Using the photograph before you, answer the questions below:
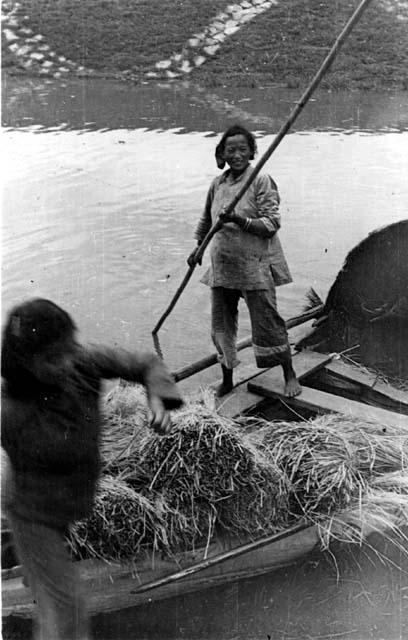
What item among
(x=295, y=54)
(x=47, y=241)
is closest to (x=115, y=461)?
(x=47, y=241)

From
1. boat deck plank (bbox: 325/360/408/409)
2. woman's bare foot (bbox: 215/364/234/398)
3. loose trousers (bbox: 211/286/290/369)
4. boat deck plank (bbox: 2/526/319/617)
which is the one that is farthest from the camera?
boat deck plank (bbox: 325/360/408/409)

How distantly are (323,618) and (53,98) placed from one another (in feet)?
45.4

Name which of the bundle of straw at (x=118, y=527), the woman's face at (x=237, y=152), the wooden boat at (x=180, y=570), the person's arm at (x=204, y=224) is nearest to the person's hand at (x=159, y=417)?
the bundle of straw at (x=118, y=527)

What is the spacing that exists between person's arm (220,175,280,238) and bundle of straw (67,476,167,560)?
63.2 inches

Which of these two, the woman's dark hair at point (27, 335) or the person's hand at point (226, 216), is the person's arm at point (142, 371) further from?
the person's hand at point (226, 216)

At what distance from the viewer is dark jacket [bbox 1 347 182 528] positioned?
2387 millimetres

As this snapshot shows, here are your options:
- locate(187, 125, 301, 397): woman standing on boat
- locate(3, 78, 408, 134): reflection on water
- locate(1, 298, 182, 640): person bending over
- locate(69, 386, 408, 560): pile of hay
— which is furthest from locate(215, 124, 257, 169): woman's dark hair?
locate(3, 78, 408, 134): reflection on water

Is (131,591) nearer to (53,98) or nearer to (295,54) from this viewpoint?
(53,98)

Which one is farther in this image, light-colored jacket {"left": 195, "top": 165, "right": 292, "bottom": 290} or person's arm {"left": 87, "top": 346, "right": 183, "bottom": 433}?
light-colored jacket {"left": 195, "top": 165, "right": 292, "bottom": 290}

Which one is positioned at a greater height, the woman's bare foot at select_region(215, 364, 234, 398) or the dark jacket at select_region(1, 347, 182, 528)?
the dark jacket at select_region(1, 347, 182, 528)

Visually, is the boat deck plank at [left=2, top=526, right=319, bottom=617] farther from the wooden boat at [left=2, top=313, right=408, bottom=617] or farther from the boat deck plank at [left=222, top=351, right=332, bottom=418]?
the boat deck plank at [left=222, top=351, right=332, bottom=418]

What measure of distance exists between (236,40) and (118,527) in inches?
640

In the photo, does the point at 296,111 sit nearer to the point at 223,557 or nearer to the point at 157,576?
the point at 223,557

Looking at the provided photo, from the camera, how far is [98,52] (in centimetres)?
1823
